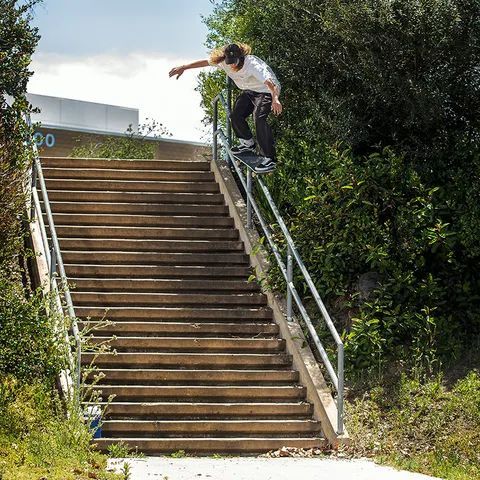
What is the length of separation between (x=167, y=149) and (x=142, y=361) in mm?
22262

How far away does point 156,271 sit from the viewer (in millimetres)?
13500

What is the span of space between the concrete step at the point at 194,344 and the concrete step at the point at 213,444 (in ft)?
4.90

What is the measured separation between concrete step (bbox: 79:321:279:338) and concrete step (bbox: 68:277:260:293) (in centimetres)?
79

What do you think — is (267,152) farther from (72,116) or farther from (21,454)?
(72,116)

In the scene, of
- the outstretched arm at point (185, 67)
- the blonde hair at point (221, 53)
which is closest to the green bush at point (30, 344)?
the blonde hair at point (221, 53)

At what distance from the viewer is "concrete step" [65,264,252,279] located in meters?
13.3

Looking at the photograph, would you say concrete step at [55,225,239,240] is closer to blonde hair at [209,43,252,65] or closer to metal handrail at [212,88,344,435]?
metal handrail at [212,88,344,435]

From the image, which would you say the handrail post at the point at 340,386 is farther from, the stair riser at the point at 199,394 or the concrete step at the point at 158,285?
the concrete step at the point at 158,285

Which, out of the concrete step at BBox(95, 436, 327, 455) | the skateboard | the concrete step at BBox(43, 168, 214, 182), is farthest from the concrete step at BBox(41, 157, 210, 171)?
the concrete step at BBox(95, 436, 327, 455)

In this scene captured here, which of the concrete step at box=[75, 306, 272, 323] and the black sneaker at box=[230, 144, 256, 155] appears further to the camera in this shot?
the black sneaker at box=[230, 144, 256, 155]

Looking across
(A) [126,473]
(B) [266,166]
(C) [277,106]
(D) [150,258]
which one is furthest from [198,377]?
(C) [277,106]

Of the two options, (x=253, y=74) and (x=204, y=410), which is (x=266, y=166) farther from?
(x=204, y=410)

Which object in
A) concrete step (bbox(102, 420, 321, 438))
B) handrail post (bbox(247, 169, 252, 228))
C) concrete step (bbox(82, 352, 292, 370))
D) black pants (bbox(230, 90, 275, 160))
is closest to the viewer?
concrete step (bbox(102, 420, 321, 438))

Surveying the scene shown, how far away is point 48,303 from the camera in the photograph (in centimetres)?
1115
